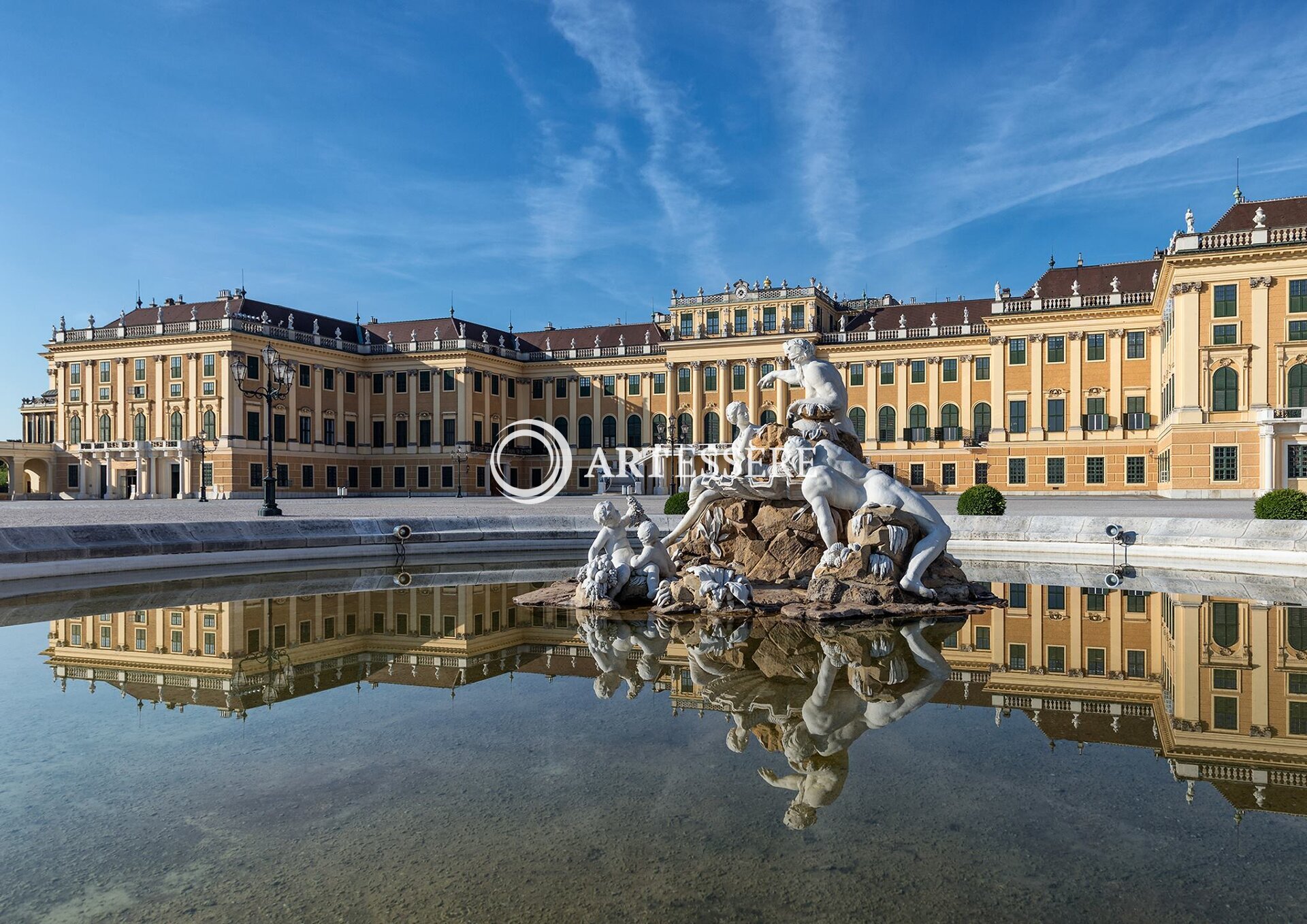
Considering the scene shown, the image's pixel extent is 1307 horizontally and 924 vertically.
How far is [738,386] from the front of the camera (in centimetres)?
6200

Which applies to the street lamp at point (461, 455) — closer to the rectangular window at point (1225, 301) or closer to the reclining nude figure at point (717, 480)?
the rectangular window at point (1225, 301)

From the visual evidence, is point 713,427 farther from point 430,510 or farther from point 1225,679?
point 1225,679

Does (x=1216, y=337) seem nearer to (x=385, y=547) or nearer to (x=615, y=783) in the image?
(x=385, y=547)

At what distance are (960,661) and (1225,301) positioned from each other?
1574 inches

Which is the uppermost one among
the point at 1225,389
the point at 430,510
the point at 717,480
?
the point at 1225,389

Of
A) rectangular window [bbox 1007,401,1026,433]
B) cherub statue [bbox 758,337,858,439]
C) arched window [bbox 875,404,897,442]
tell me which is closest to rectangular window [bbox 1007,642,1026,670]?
cherub statue [bbox 758,337,858,439]

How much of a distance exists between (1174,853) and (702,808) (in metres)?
1.91

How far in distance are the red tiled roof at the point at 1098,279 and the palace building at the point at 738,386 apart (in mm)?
176

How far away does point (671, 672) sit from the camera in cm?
646

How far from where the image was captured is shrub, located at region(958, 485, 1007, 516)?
1970 cm

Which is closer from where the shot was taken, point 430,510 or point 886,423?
point 430,510

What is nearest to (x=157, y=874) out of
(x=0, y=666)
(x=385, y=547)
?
(x=0, y=666)

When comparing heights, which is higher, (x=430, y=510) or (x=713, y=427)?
(x=713, y=427)

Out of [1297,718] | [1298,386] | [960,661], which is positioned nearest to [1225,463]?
[1298,386]
